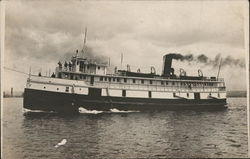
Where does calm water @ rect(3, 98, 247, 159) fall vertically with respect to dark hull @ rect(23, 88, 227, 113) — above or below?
below

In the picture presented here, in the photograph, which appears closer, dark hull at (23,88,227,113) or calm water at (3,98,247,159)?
calm water at (3,98,247,159)

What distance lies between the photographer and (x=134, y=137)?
4574 mm

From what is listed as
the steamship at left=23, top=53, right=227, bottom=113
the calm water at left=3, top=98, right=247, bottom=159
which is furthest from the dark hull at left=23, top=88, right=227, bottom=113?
the calm water at left=3, top=98, right=247, bottom=159

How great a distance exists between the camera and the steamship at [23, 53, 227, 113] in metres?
6.23

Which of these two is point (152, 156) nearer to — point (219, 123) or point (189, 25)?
point (219, 123)

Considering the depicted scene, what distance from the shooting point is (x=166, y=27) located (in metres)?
4.47

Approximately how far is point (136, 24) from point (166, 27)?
436 mm

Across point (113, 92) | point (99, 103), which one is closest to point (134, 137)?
point (99, 103)

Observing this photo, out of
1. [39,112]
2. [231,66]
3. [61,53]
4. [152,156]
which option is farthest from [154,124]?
[39,112]

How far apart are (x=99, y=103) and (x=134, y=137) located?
248 cm

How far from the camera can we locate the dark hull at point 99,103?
20.4 feet

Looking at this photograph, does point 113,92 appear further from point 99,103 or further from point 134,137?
point 134,137

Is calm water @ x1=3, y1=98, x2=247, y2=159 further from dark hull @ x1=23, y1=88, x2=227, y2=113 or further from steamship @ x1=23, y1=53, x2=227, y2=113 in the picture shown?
steamship @ x1=23, y1=53, x2=227, y2=113

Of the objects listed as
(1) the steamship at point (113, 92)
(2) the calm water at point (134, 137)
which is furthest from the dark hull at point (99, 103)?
(2) the calm water at point (134, 137)
